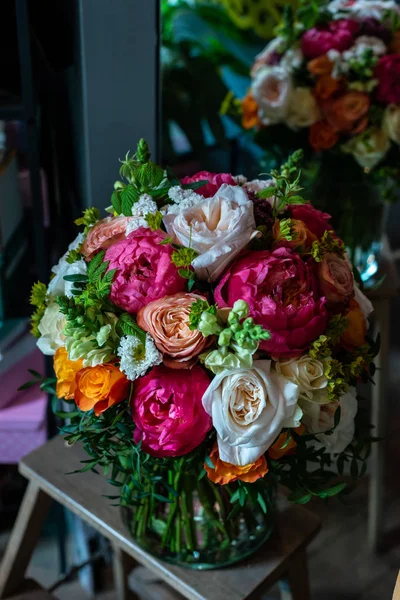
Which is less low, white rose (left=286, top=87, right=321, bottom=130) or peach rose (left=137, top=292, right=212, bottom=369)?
white rose (left=286, top=87, right=321, bottom=130)

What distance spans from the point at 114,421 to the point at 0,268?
0.65 metres

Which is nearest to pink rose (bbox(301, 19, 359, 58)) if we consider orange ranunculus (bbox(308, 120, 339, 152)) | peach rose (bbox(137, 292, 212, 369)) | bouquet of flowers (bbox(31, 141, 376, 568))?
orange ranunculus (bbox(308, 120, 339, 152))

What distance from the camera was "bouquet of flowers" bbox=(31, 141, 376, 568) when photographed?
688 millimetres

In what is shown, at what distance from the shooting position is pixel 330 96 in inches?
48.5

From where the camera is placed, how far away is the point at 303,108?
123 cm

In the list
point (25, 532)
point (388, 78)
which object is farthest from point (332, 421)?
point (388, 78)

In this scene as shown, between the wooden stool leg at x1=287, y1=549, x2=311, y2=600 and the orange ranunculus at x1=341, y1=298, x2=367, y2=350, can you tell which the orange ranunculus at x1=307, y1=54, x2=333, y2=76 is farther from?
the wooden stool leg at x1=287, y1=549, x2=311, y2=600

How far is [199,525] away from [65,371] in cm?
29

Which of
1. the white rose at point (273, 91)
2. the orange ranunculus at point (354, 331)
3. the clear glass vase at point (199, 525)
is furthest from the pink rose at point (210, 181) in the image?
the white rose at point (273, 91)

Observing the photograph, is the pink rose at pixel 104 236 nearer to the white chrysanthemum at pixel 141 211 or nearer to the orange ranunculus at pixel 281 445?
the white chrysanthemum at pixel 141 211

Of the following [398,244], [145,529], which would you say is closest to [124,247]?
[145,529]

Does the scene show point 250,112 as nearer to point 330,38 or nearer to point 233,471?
point 330,38

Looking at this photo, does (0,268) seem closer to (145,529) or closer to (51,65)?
(51,65)

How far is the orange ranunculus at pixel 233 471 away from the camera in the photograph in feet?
2.41
